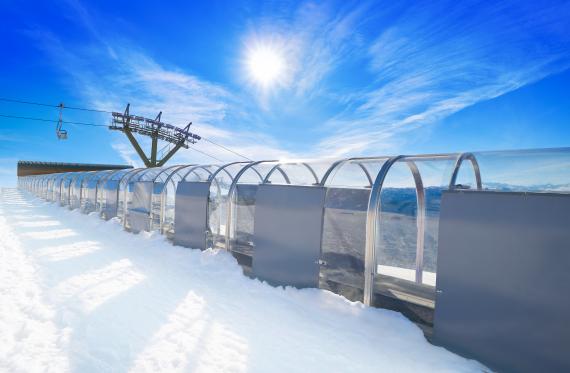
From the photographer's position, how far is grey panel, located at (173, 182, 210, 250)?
6.80 m

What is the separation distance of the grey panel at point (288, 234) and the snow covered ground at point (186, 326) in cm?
28

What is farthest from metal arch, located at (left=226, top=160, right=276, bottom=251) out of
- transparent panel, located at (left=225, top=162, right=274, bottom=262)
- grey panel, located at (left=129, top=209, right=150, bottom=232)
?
grey panel, located at (left=129, top=209, right=150, bottom=232)

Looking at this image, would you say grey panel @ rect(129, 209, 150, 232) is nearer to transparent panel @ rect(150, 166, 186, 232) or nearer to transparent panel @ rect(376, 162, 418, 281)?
transparent panel @ rect(150, 166, 186, 232)

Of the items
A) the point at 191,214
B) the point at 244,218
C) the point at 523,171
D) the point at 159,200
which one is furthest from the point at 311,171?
the point at 159,200

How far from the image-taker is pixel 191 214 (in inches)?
278

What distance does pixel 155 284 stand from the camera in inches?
190

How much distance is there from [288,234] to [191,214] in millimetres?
3289

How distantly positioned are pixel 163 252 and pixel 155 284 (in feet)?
7.19

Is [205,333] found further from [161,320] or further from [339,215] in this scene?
[339,215]

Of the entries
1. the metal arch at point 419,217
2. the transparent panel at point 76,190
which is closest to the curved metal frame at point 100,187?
the transparent panel at point 76,190

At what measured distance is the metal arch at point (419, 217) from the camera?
163 inches

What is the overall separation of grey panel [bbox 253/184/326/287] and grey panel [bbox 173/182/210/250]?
2.00 metres

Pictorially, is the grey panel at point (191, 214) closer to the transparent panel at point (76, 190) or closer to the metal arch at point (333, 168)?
Answer: the metal arch at point (333, 168)

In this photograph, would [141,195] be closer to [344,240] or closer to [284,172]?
[284,172]
